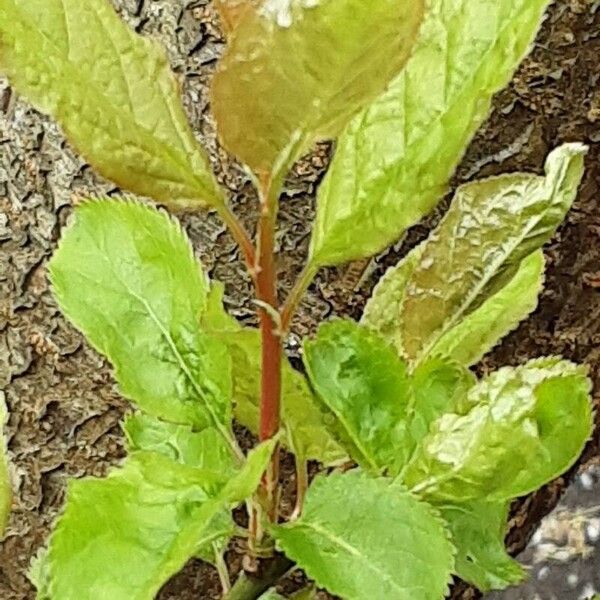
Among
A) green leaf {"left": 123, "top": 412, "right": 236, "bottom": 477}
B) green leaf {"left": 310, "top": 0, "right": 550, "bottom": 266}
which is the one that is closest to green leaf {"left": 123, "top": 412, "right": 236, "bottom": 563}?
green leaf {"left": 123, "top": 412, "right": 236, "bottom": 477}

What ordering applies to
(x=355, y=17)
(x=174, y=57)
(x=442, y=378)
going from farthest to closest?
1. (x=174, y=57)
2. (x=442, y=378)
3. (x=355, y=17)

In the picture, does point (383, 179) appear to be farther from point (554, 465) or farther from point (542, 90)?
point (542, 90)

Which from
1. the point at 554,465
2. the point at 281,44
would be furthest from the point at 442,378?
the point at 281,44

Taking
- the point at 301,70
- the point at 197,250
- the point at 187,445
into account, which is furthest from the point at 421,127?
the point at 197,250

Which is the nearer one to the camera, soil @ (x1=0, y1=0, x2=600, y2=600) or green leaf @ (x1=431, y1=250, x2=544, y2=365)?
green leaf @ (x1=431, y1=250, x2=544, y2=365)

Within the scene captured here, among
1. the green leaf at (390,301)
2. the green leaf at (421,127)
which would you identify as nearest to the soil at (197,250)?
the green leaf at (390,301)

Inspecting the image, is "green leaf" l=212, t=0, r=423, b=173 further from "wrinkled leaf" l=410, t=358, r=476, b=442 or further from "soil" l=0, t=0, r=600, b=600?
"soil" l=0, t=0, r=600, b=600
